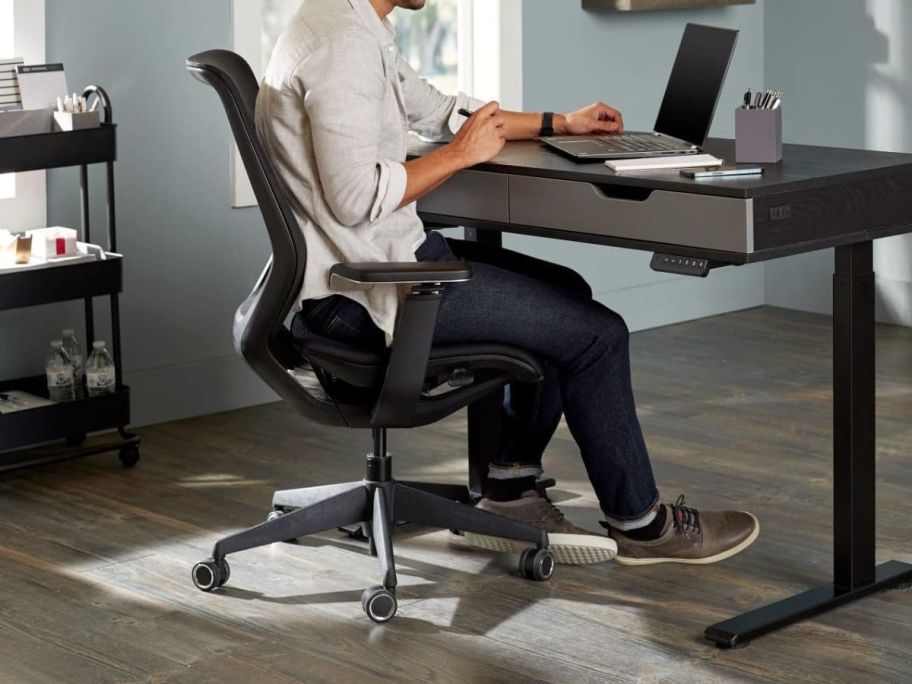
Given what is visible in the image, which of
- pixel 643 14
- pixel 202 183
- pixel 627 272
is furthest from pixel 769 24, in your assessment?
pixel 202 183

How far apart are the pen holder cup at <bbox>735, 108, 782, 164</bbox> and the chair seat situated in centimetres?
55

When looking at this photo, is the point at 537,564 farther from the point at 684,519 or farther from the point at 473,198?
the point at 473,198

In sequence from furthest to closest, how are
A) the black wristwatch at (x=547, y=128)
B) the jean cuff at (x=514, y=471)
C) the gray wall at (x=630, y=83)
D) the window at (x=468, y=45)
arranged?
1. the gray wall at (x=630, y=83)
2. the window at (x=468, y=45)
3. the black wristwatch at (x=547, y=128)
4. the jean cuff at (x=514, y=471)

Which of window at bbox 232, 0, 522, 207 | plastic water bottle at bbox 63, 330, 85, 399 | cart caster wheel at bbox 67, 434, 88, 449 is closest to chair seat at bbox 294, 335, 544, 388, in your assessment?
plastic water bottle at bbox 63, 330, 85, 399

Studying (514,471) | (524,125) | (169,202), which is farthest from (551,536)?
(169,202)

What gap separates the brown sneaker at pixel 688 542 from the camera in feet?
9.97

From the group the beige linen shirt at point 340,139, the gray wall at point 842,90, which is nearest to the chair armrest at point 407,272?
the beige linen shirt at point 340,139

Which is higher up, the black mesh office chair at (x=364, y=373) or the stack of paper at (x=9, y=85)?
the stack of paper at (x=9, y=85)

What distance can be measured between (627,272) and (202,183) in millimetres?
1795

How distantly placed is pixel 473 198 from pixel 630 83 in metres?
2.48

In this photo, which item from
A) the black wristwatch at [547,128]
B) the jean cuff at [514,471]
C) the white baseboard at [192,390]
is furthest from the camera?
the white baseboard at [192,390]

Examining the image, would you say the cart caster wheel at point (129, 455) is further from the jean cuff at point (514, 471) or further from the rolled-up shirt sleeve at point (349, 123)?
the rolled-up shirt sleeve at point (349, 123)

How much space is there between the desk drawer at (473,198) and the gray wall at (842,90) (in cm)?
279

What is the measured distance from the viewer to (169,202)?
420 centimetres
